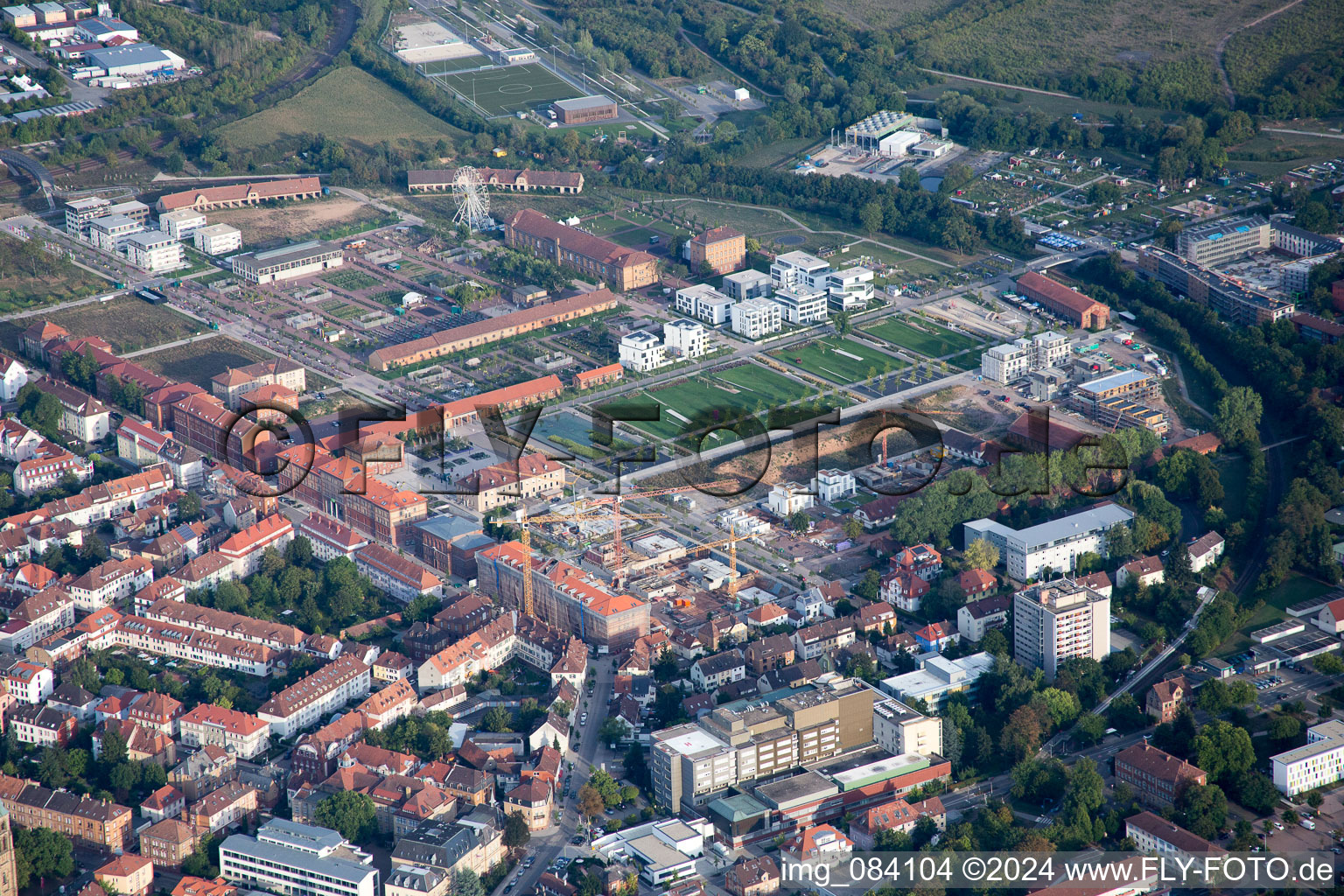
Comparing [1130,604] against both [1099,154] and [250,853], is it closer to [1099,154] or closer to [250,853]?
[250,853]

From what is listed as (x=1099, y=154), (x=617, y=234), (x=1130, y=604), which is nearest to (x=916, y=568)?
(x=1130, y=604)

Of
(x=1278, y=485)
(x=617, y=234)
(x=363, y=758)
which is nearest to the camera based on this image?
(x=363, y=758)

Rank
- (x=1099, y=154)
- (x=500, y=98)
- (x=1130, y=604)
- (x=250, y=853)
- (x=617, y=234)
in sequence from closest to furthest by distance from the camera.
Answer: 1. (x=250, y=853)
2. (x=1130, y=604)
3. (x=617, y=234)
4. (x=1099, y=154)
5. (x=500, y=98)

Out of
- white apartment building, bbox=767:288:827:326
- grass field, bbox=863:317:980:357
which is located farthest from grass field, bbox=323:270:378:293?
grass field, bbox=863:317:980:357

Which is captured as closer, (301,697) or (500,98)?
(301,697)

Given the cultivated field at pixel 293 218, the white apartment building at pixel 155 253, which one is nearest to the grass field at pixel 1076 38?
the cultivated field at pixel 293 218

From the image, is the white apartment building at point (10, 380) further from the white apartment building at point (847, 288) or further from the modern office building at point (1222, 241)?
the modern office building at point (1222, 241)
